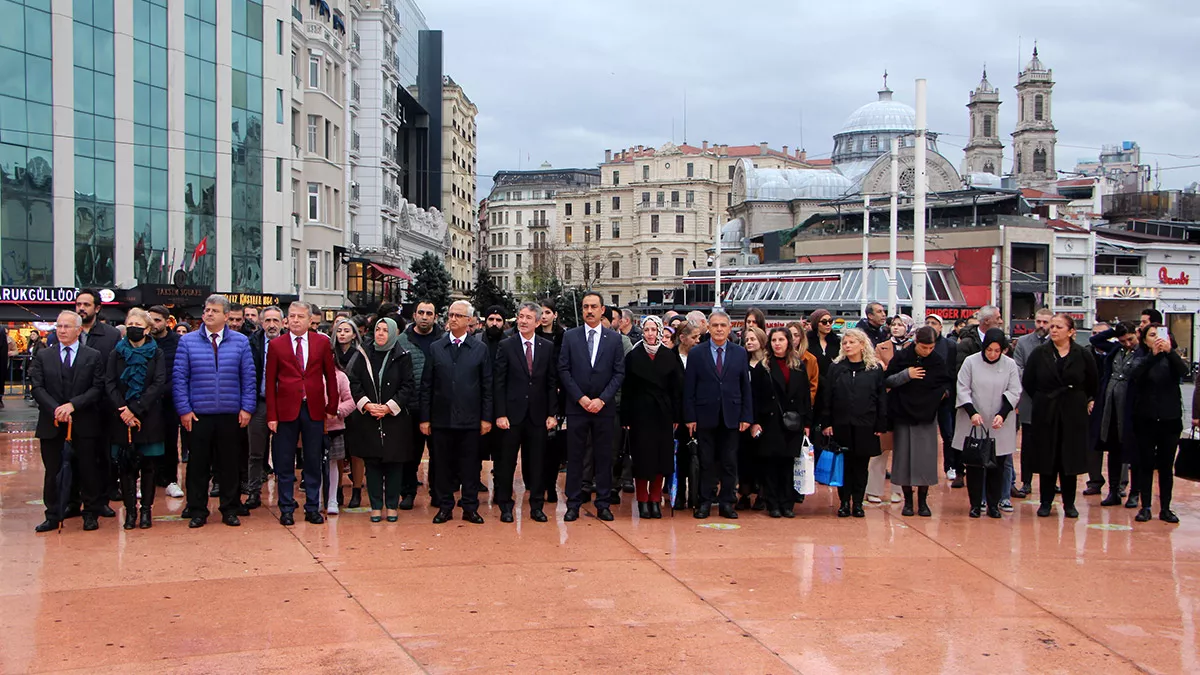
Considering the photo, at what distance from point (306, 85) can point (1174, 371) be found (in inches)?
1598

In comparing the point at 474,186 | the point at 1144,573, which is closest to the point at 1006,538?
the point at 1144,573

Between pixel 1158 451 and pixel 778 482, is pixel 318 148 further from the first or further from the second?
pixel 1158 451

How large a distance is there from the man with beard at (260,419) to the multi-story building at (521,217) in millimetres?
123098

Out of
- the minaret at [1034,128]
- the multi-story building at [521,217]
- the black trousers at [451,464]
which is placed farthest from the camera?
the multi-story building at [521,217]

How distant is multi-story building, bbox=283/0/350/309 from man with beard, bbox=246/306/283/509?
33.5m

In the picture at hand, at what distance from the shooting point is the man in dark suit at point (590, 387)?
9.50 metres

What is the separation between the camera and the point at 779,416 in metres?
9.92

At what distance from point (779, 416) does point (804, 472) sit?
56 centimetres

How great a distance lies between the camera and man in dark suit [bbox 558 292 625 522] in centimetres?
950

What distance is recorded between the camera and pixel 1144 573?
780cm

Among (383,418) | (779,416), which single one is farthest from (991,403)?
(383,418)

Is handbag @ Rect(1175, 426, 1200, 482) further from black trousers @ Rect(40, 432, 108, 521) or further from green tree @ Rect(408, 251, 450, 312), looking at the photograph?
green tree @ Rect(408, 251, 450, 312)

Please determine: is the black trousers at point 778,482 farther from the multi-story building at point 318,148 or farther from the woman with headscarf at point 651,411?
the multi-story building at point 318,148

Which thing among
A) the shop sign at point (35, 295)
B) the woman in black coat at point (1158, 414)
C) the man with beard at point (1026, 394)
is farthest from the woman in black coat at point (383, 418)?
the shop sign at point (35, 295)
